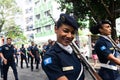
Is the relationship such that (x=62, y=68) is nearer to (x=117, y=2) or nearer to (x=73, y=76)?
(x=73, y=76)

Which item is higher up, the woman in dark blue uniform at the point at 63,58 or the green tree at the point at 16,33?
the woman in dark blue uniform at the point at 63,58

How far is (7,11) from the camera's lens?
66.4 meters

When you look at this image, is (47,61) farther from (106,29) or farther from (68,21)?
(106,29)

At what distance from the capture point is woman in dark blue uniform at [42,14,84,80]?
358 centimetres

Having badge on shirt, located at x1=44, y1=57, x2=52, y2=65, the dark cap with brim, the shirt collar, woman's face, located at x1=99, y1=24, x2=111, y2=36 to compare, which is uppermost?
the dark cap with brim

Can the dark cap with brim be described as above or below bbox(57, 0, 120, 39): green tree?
above

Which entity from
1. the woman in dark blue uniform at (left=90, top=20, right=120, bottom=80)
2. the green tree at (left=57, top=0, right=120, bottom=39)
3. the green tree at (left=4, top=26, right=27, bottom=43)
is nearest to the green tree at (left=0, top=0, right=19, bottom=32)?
the green tree at (left=4, top=26, right=27, bottom=43)

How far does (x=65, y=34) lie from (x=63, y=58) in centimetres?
23

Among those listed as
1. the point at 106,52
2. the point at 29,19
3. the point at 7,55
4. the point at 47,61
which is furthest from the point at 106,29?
the point at 29,19

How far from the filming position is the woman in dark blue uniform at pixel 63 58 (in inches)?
141

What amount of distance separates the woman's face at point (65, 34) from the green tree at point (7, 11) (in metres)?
62.4

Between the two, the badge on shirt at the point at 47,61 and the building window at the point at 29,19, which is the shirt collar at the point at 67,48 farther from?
the building window at the point at 29,19

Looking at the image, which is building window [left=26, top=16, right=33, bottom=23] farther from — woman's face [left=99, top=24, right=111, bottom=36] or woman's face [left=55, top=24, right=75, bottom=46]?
woman's face [left=55, top=24, right=75, bottom=46]

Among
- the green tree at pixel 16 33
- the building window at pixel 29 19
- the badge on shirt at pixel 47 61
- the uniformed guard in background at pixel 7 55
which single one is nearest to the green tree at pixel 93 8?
the uniformed guard in background at pixel 7 55
